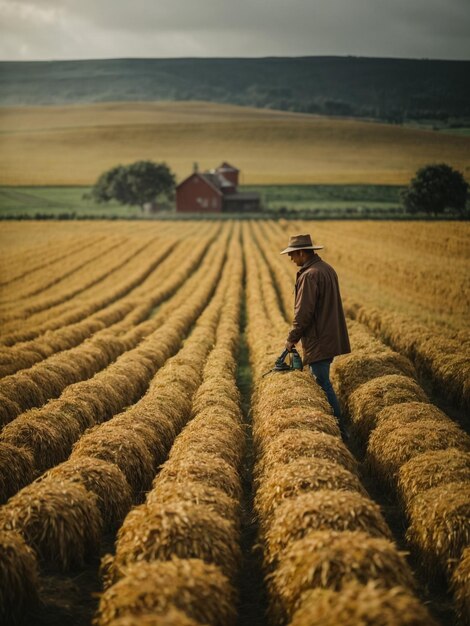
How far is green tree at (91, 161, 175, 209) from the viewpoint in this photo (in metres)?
101

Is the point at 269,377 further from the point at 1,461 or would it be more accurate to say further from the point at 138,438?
the point at 1,461

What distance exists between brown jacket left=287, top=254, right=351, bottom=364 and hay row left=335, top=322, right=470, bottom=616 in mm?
1177

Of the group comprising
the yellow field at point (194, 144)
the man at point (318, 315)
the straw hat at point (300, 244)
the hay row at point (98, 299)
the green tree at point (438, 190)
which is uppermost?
the yellow field at point (194, 144)

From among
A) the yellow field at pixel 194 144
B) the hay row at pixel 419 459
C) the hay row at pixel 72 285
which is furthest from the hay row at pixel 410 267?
the yellow field at pixel 194 144

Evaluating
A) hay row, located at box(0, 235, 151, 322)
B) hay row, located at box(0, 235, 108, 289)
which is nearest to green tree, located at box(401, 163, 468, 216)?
hay row, located at box(0, 235, 151, 322)

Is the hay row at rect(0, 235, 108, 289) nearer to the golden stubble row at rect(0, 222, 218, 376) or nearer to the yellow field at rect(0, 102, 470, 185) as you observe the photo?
the golden stubble row at rect(0, 222, 218, 376)

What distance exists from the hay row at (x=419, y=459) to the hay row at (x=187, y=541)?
193 cm

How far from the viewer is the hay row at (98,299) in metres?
19.7

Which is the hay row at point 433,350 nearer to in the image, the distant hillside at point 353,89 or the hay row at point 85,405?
the hay row at point 85,405

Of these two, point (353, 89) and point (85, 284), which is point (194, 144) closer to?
point (353, 89)

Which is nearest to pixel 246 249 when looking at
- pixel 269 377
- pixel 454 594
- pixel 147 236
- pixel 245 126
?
pixel 147 236

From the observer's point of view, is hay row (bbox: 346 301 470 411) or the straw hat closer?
the straw hat

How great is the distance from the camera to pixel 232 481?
6.92 meters

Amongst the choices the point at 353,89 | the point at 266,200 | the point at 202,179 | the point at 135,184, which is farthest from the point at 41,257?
the point at 353,89
